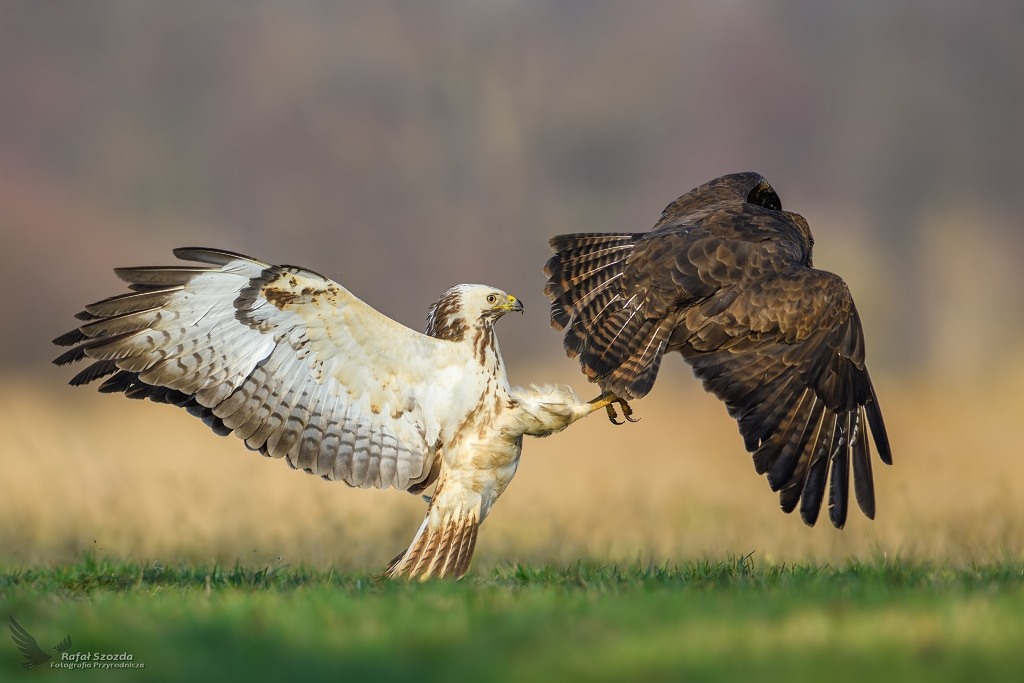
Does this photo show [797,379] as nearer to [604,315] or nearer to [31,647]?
[604,315]

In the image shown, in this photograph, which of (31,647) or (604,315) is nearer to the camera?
(31,647)

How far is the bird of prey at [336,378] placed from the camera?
5746 mm

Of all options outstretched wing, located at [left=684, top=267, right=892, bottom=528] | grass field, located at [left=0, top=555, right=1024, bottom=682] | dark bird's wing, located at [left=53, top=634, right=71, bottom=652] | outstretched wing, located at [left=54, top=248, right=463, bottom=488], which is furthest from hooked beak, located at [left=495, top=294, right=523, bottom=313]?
dark bird's wing, located at [left=53, top=634, right=71, bottom=652]

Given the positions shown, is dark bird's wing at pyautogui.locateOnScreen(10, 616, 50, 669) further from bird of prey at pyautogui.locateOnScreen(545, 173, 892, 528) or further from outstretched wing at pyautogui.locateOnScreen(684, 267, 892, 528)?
outstretched wing at pyautogui.locateOnScreen(684, 267, 892, 528)

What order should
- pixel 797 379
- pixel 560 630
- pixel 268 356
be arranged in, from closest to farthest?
pixel 560 630 < pixel 268 356 < pixel 797 379

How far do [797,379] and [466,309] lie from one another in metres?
2.09

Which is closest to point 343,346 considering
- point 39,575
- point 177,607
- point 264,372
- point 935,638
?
point 264,372

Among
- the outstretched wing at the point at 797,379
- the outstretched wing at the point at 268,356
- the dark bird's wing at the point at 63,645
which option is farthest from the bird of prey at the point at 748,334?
the dark bird's wing at the point at 63,645

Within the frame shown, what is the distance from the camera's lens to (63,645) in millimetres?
3715

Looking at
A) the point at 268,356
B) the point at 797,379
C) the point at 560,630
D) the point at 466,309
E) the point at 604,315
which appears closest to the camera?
the point at 560,630

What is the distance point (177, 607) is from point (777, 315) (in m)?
3.79

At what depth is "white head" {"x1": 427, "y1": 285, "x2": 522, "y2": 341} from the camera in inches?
244

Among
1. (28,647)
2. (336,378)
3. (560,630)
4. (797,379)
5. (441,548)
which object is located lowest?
(28,647)

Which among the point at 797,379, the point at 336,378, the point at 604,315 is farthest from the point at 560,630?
the point at 604,315
